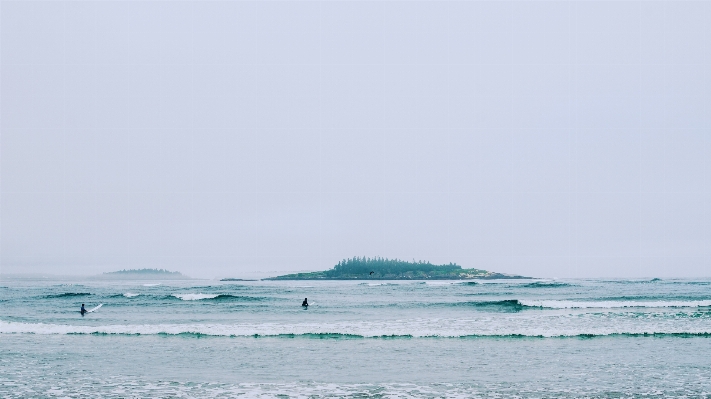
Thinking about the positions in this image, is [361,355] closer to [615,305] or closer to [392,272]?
[615,305]

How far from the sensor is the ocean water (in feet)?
55.6

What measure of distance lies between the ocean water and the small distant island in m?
129

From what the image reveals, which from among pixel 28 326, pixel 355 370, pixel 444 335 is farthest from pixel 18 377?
pixel 444 335

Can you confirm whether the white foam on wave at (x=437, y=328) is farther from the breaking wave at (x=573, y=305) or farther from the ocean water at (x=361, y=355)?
the breaking wave at (x=573, y=305)

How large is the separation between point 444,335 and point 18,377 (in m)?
19.0

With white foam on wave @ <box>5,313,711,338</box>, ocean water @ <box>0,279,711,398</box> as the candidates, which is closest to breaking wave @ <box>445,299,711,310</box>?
ocean water @ <box>0,279,711,398</box>

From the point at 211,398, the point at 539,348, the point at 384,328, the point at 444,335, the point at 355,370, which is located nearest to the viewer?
the point at 211,398

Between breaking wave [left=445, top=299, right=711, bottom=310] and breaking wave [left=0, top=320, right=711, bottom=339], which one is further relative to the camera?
breaking wave [left=445, top=299, right=711, bottom=310]

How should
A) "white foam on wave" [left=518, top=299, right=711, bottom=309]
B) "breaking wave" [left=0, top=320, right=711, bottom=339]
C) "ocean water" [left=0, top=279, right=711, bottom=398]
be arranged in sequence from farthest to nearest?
"white foam on wave" [left=518, top=299, right=711, bottom=309] < "breaking wave" [left=0, top=320, right=711, bottom=339] < "ocean water" [left=0, top=279, right=711, bottom=398]

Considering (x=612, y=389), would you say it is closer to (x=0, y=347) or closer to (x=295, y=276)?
(x=0, y=347)

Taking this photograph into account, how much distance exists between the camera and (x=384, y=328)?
32.5 meters

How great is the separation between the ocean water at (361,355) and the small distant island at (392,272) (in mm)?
129171

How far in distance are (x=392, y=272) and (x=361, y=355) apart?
539ft

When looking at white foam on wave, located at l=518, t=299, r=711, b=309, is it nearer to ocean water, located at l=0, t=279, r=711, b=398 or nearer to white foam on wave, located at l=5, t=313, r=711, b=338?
ocean water, located at l=0, t=279, r=711, b=398
